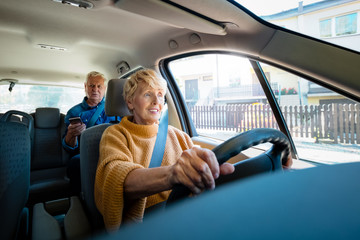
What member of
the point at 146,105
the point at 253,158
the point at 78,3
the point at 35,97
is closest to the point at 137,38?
the point at 78,3

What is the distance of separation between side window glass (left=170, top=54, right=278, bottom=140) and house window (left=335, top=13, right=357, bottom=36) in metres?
0.76

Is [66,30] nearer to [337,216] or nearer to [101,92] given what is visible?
[101,92]

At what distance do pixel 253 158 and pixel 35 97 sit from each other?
486 centimetres

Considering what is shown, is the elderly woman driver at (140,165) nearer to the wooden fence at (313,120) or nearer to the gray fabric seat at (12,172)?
the gray fabric seat at (12,172)

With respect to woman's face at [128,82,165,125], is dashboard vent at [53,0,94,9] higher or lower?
higher

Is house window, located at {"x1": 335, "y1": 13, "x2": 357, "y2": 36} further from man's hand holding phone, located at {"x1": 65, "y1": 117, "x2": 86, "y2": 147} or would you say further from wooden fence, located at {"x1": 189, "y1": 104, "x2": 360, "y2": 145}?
man's hand holding phone, located at {"x1": 65, "y1": 117, "x2": 86, "y2": 147}

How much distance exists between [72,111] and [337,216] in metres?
2.45

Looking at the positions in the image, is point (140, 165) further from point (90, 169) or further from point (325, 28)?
point (325, 28)

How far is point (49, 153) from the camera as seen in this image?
2848 mm

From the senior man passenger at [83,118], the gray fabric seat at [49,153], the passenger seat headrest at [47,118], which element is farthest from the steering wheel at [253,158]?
the passenger seat headrest at [47,118]

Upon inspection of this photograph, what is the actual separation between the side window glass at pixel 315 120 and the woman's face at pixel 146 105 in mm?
978

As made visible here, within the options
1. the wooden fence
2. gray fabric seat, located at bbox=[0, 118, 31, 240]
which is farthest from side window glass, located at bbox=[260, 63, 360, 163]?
gray fabric seat, located at bbox=[0, 118, 31, 240]

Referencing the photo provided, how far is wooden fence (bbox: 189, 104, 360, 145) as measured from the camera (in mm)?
1948

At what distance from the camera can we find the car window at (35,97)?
14.0ft
